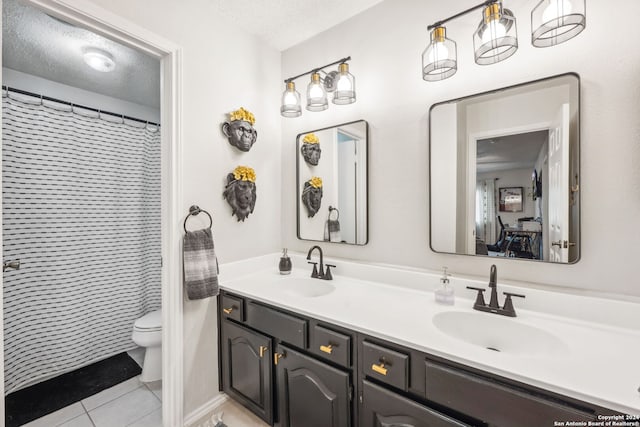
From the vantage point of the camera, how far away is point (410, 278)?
1.51m

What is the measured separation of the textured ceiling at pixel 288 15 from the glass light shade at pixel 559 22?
96cm

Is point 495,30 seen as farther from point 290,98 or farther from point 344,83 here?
point 290,98

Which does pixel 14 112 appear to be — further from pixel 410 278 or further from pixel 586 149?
pixel 586 149

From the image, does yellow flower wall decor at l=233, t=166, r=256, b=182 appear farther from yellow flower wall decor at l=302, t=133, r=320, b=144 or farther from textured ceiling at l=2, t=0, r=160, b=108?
textured ceiling at l=2, t=0, r=160, b=108

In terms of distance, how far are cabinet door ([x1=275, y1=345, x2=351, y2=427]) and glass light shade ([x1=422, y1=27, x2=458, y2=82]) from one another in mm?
1469

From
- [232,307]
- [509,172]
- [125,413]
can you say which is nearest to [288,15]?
[509,172]

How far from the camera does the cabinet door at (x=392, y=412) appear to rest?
0.92 m

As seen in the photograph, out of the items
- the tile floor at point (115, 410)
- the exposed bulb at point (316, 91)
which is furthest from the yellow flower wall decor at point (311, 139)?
the tile floor at point (115, 410)

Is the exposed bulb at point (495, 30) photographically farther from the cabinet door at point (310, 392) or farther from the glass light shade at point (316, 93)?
the cabinet door at point (310, 392)

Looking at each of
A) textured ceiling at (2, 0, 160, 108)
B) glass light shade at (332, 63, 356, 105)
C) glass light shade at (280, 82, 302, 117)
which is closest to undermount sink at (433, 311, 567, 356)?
glass light shade at (332, 63, 356, 105)

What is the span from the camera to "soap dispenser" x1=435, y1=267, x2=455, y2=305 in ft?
4.28

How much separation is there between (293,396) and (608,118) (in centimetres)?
184

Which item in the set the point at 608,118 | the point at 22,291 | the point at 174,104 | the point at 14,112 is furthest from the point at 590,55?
the point at 22,291

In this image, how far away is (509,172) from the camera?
131cm
